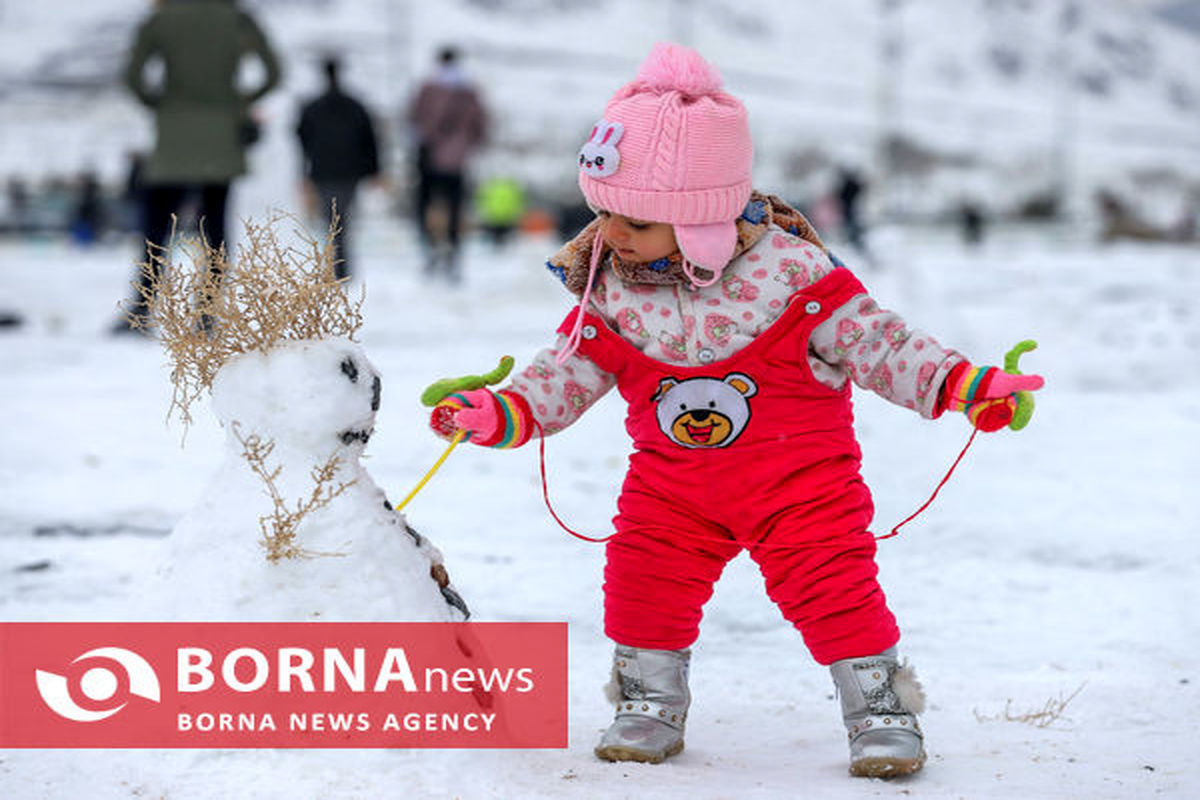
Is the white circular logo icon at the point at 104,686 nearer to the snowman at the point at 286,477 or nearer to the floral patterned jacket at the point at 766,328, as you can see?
the snowman at the point at 286,477

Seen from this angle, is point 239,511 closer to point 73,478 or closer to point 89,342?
point 73,478

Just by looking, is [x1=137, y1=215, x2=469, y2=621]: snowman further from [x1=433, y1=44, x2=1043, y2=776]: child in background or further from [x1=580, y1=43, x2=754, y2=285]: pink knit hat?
[x1=580, y1=43, x2=754, y2=285]: pink knit hat

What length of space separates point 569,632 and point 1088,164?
82.7 m

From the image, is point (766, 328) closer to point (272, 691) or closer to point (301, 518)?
point (301, 518)

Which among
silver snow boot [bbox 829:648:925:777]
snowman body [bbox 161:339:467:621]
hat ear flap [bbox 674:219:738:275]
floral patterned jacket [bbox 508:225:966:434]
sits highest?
hat ear flap [bbox 674:219:738:275]

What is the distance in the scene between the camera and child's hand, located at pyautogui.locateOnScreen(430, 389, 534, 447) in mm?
2303

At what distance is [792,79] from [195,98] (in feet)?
295

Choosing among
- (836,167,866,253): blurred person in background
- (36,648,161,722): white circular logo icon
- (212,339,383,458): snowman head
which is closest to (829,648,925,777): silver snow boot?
(212,339,383,458): snowman head

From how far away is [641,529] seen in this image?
2.41 meters

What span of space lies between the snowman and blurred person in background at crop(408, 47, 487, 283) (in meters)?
7.98

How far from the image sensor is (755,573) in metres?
3.57

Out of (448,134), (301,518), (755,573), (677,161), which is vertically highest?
(448,134)

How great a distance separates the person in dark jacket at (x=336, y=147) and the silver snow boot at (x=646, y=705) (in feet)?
23.0

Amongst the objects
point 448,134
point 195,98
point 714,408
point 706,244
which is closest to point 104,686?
point 714,408
